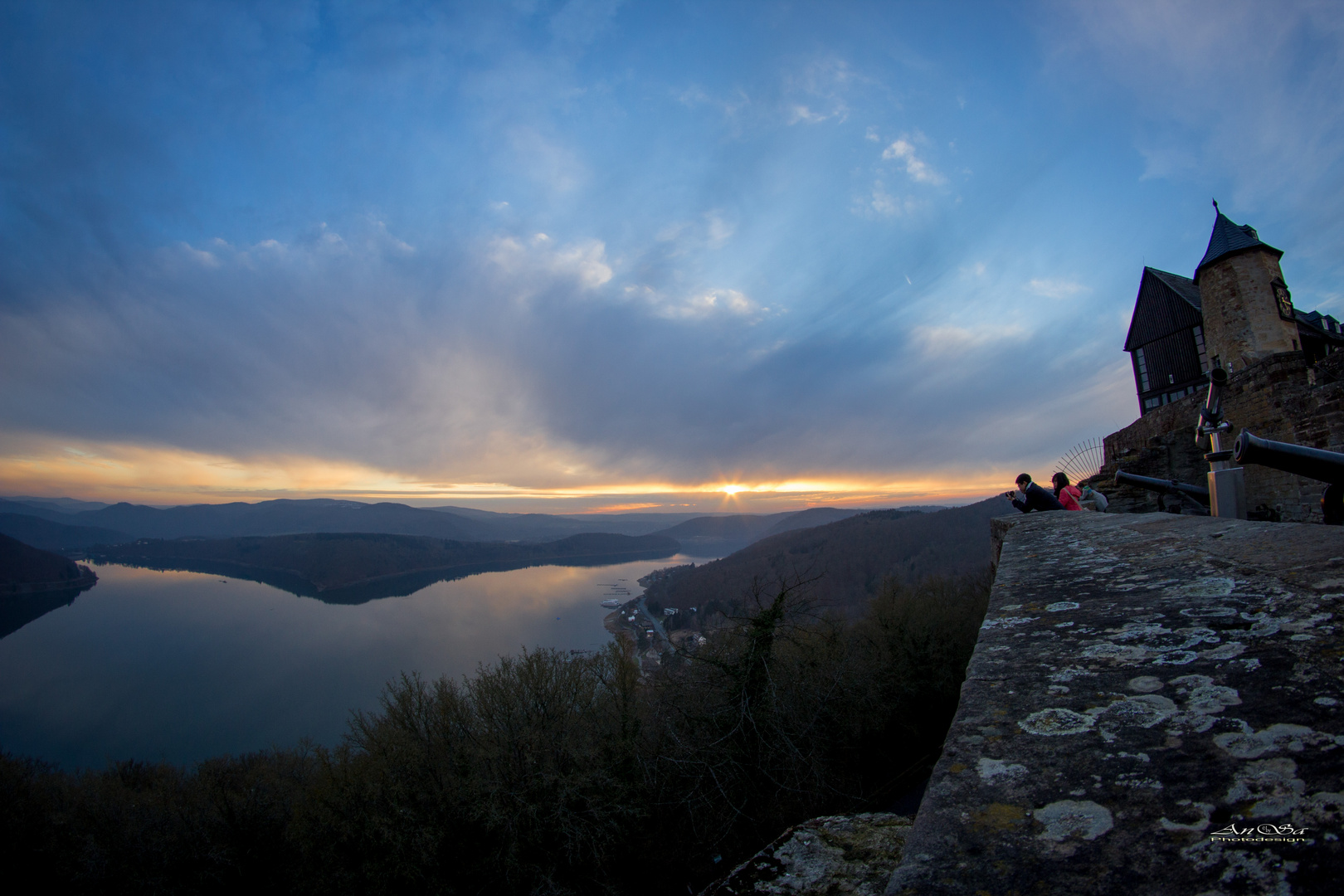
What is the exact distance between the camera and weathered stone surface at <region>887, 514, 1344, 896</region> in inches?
31.0

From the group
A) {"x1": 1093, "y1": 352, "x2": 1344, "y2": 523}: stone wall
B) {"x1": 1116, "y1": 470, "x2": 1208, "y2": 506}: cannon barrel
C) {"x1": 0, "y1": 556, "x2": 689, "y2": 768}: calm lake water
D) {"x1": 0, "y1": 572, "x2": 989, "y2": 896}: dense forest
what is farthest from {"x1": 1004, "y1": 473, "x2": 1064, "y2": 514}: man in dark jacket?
{"x1": 0, "y1": 556, "x2": 689, "y2": 768}: calm lake water

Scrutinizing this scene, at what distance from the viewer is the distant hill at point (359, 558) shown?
406 ft

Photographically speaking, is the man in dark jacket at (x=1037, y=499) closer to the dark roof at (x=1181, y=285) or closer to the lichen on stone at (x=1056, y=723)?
the lichen on stone at (x=1056, y=723)

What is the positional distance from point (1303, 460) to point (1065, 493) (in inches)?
268

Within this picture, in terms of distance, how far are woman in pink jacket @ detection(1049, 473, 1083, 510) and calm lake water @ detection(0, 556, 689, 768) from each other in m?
39.7

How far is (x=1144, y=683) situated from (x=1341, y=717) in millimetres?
416

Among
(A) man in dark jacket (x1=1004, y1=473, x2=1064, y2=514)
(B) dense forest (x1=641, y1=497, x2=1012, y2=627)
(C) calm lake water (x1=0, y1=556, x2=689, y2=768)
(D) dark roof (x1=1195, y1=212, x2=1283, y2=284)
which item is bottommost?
(C) calm lake water (x1=0, y1=556, x2=689, y2=768)

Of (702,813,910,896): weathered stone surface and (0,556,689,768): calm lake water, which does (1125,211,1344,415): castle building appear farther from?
(0,556,689,768): calm lake water

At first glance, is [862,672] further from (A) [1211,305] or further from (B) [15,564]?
(B) [15,564]

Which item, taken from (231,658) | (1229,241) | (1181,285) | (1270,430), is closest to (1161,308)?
(1181,285)

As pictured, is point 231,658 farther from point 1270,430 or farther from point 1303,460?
point 1270,430

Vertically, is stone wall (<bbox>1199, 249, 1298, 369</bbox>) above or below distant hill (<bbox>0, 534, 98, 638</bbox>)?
above

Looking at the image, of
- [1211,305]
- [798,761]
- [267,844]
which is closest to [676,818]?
[798,761]

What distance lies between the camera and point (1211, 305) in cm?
1476
